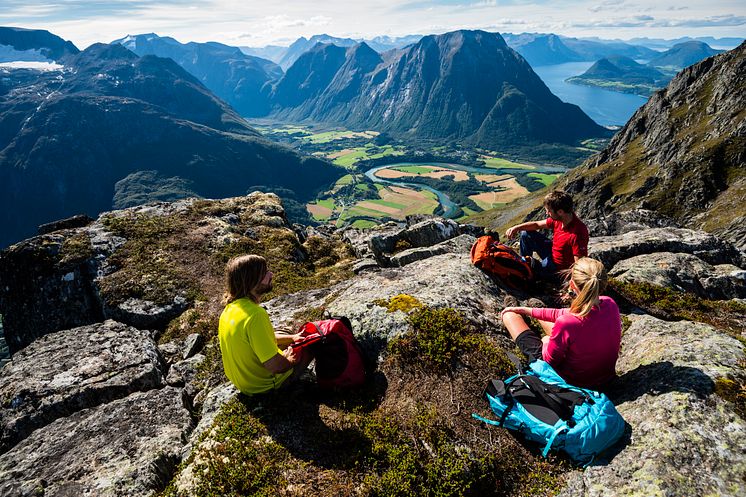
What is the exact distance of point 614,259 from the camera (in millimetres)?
24016

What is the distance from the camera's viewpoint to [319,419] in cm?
1034

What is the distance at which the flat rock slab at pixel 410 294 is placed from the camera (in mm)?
12656

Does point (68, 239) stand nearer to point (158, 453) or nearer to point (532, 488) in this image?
point (158, 453)

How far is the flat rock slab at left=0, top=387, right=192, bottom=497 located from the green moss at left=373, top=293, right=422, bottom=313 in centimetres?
721

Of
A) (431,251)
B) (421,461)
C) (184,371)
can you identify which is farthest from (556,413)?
(431,251)

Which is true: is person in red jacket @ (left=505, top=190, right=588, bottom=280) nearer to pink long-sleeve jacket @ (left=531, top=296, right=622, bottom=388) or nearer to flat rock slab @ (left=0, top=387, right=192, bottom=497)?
pink long-sleeve jacket @ (left=531, top=296, right=622, bottom=388)

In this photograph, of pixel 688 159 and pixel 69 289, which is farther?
pixel 688 159

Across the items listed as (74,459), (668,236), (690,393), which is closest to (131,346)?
(74,459)

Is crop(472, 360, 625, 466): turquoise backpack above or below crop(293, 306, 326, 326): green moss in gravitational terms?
above

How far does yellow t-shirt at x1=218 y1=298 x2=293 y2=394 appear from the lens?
9.53 meters

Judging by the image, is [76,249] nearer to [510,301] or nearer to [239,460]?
[239,460]

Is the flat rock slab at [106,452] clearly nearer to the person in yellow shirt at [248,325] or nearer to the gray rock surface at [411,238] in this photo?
the person in yellow shirt at [248,325]

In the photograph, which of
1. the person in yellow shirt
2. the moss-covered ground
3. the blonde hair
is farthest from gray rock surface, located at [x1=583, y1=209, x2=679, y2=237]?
the person in yellow shirt

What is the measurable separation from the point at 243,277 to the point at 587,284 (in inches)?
328
